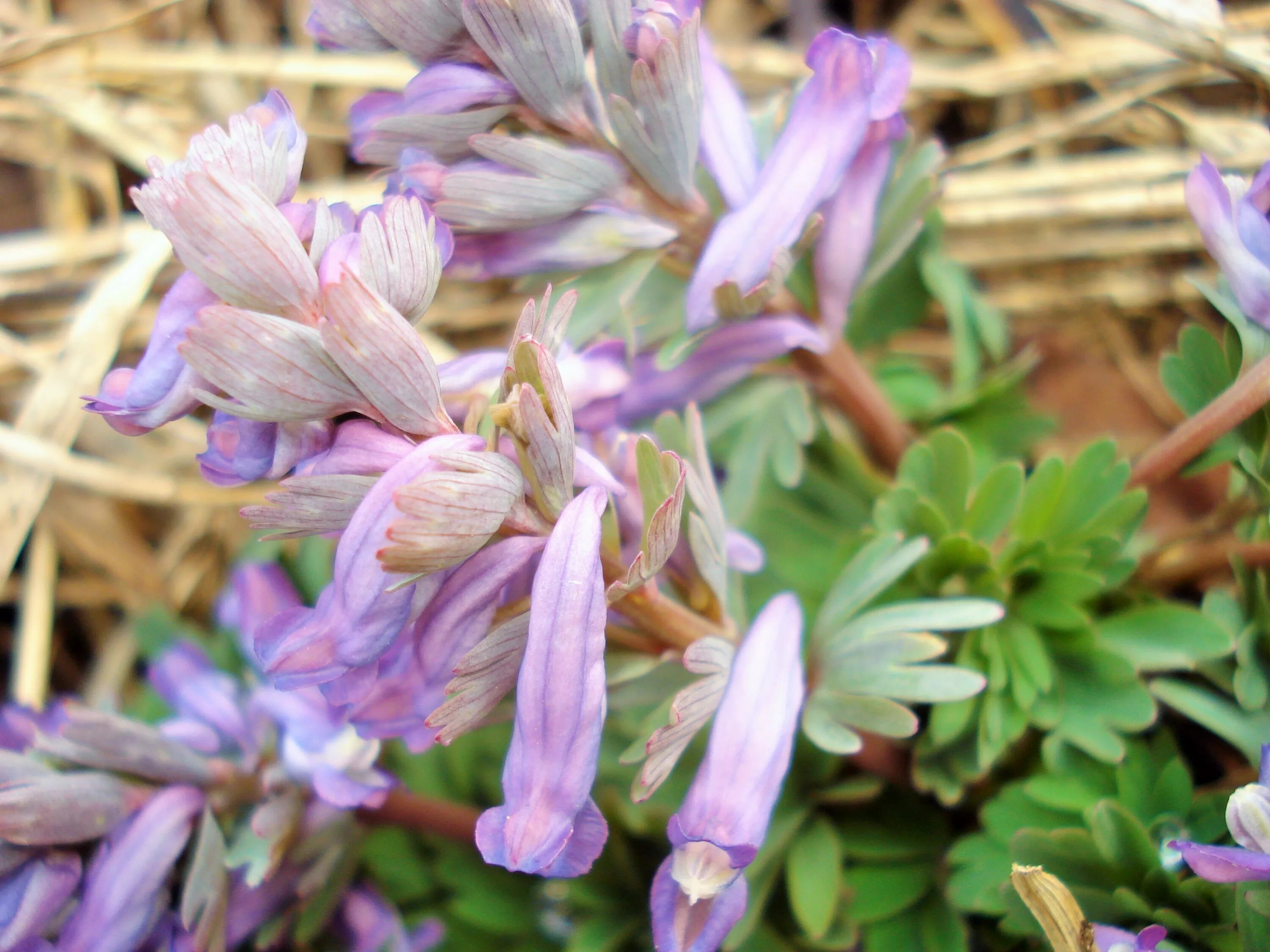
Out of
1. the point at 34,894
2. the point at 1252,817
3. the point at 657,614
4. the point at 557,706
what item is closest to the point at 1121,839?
the point at 1252,817

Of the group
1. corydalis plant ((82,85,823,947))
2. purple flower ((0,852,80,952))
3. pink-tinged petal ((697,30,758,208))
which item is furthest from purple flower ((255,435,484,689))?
pink-tinged petal ((697,30,758,208))

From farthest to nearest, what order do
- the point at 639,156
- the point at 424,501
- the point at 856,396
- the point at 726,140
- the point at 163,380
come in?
the point at 856,396 → the point at 726,140 → the point at 639,156 → the point at 163,380 → the point at 424,501

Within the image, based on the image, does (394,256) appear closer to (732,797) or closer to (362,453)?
(362,453)

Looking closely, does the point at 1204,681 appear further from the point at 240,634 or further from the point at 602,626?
the point at 240,634

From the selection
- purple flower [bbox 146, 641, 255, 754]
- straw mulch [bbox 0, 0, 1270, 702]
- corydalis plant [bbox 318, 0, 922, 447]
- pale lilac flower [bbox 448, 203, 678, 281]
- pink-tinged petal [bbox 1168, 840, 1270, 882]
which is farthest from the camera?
straw mulch [bbox 0, 0, 1270, 702]

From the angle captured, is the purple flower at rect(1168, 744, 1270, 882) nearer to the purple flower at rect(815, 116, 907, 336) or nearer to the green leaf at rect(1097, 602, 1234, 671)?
the green leaf at rect(1097, 602, 1234, 671)

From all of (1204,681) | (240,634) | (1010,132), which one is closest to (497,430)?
(240,634)
